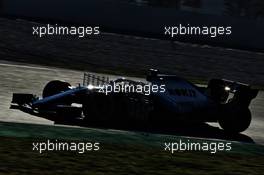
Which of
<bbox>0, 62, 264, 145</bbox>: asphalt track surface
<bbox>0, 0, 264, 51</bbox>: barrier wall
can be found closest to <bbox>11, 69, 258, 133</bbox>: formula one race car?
<bbox>0, 62, 264, 145</bbox>: asphalt track surface

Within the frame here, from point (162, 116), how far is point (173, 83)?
816mm

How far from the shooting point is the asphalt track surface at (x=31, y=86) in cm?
1245

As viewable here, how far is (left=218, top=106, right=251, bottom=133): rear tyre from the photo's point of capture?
12.9 m

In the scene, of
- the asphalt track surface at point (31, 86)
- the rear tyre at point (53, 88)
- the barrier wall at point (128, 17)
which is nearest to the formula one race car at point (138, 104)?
the rear tyre at point (53, 88)

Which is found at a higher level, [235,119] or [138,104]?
[138,104]

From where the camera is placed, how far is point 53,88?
1308 cm

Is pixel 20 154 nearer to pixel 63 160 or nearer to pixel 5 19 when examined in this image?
pixel 63 160

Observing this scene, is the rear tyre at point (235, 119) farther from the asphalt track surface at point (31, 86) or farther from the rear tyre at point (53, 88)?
the rear tyre at point (53, 88)

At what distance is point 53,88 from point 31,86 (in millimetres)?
4731

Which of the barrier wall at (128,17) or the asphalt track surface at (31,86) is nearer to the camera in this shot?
the asphalt track surface at (31,86)

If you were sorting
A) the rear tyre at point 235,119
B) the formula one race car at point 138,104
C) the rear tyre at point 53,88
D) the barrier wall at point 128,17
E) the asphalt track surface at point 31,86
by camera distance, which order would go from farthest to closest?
the barrier wall at point 128,17
the rear tyre at point 53,88
the rear tyre at point 235,119
the asphalt track surface at point 31,86
the formula one race car at point 138,104

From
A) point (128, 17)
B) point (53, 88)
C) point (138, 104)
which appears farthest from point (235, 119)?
point (128, 17)

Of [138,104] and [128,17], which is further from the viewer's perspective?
[128,17]

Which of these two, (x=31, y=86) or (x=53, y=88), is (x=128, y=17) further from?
(x=53, y=88)
